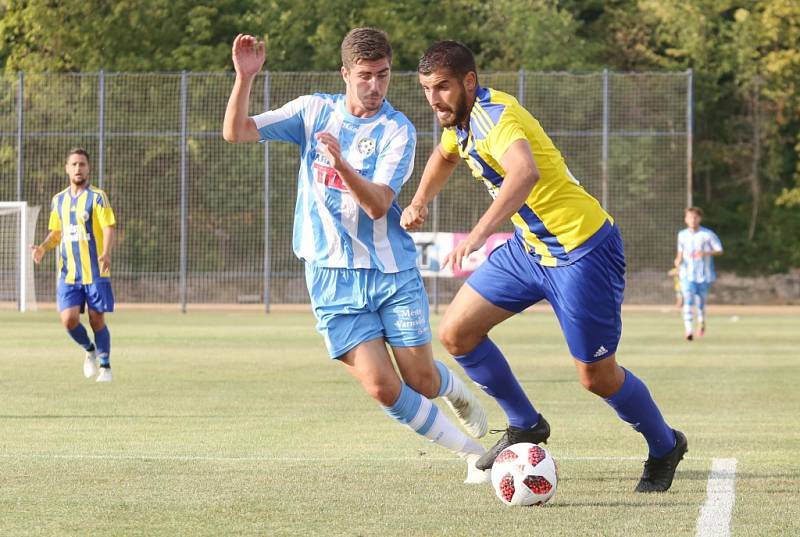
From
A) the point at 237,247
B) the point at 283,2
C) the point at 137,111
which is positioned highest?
the point at 283,2

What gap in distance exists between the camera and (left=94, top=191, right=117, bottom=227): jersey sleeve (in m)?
14.1

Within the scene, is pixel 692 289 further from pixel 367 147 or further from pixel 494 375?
pixel 367 147

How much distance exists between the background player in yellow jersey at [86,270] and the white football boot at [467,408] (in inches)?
275

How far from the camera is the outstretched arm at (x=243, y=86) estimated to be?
261 inches

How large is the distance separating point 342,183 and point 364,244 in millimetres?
289

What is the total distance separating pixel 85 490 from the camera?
687 centimetres

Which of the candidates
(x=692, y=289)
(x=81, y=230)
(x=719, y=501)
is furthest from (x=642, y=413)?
(x=692, y=289)

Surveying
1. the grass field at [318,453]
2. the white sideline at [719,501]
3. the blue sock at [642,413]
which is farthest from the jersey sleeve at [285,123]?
the white sideline at [719,501]

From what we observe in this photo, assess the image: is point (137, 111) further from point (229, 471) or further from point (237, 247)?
point (229, 471)

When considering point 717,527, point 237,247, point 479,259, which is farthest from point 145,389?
point 237,247

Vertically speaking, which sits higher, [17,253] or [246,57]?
[246,57]

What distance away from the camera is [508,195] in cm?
608

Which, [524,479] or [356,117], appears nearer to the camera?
[524,479]

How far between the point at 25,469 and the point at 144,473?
0.61 metres
